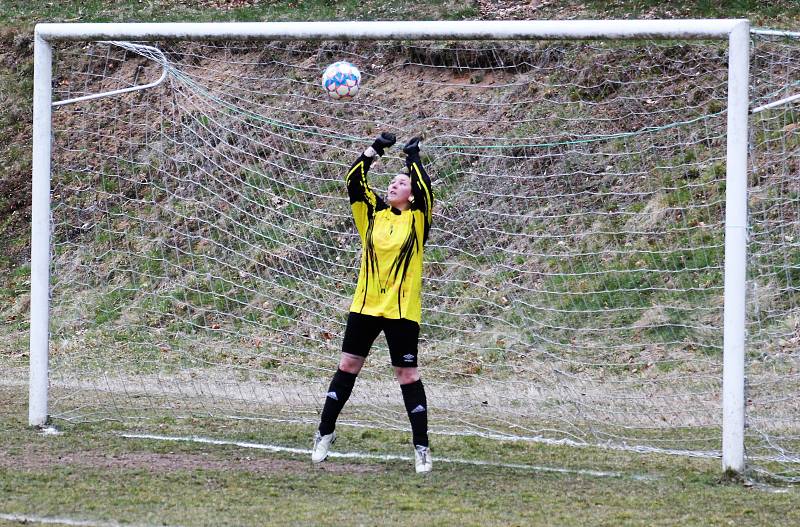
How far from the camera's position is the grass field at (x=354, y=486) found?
4996 mm

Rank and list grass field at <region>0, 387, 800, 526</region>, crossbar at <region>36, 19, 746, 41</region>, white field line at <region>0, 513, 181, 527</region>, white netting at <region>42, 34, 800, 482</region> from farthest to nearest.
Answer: white netting at <region>42, 34, 800, 482</region>, crossbar at <region>36, 19, 746, 41</region>, grass field at <region>0, 387, 800, 526</region>, white field line at <region>0, 513, 181, 527</region>

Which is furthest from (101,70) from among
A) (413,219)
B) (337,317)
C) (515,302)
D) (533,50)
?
(413,219)

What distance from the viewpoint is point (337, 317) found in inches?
365

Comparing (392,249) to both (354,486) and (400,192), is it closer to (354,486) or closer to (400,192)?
(400,192)

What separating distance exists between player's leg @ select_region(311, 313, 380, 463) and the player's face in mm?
708

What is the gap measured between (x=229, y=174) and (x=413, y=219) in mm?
2967

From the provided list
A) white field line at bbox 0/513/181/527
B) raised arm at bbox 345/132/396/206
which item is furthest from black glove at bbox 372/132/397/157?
white field line at bbox 0/513/181/527

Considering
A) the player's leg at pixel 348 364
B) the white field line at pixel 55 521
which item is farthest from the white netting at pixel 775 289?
the white field line at pixel 55 521

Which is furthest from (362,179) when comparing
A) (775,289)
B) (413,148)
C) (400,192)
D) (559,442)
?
(775,289)

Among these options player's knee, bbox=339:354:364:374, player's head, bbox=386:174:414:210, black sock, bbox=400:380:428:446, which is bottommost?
black sock, bbox=400:380:428:446

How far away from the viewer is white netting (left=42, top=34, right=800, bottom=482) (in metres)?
7.85

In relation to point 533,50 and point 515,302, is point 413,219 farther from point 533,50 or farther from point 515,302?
point 533,50

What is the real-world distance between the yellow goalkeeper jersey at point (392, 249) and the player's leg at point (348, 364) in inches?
3.4

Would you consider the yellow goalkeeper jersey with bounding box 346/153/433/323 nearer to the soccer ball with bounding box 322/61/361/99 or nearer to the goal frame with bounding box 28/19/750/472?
the soccer ball with bounding box 322/61/361/99
